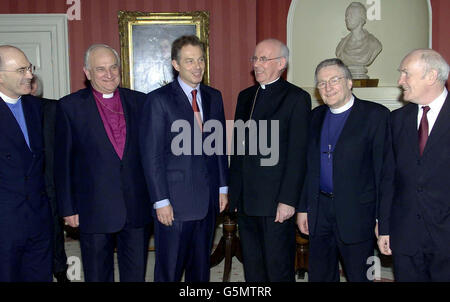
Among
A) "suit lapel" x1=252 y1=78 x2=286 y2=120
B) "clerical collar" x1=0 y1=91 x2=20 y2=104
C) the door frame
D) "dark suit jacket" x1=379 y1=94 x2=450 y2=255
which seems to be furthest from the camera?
the door frame

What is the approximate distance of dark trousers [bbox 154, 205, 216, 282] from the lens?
2.80 m

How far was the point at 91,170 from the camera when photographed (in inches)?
109

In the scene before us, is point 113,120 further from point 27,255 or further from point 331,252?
point 331,252

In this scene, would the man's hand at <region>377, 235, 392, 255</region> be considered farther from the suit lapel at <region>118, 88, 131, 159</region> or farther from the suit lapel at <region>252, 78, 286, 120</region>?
the suit lapel at <region>118, 88, 131, 159</region>

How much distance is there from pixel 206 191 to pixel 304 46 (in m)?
3.75

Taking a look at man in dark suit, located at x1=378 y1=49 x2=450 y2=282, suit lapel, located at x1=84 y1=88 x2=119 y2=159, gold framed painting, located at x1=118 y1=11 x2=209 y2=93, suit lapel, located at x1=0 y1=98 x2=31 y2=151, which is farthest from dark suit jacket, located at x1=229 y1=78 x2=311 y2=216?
gold framed painting, located at x1=118 y1=11 x2=209 y2=93

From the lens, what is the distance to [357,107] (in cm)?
274

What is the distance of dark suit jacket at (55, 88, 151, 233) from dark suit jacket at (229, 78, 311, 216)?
25.3 inches

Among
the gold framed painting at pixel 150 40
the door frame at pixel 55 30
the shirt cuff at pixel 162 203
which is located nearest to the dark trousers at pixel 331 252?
the shirt cuff at pixel 162 203

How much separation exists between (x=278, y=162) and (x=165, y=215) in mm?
723

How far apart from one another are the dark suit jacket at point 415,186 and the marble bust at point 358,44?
298cm
